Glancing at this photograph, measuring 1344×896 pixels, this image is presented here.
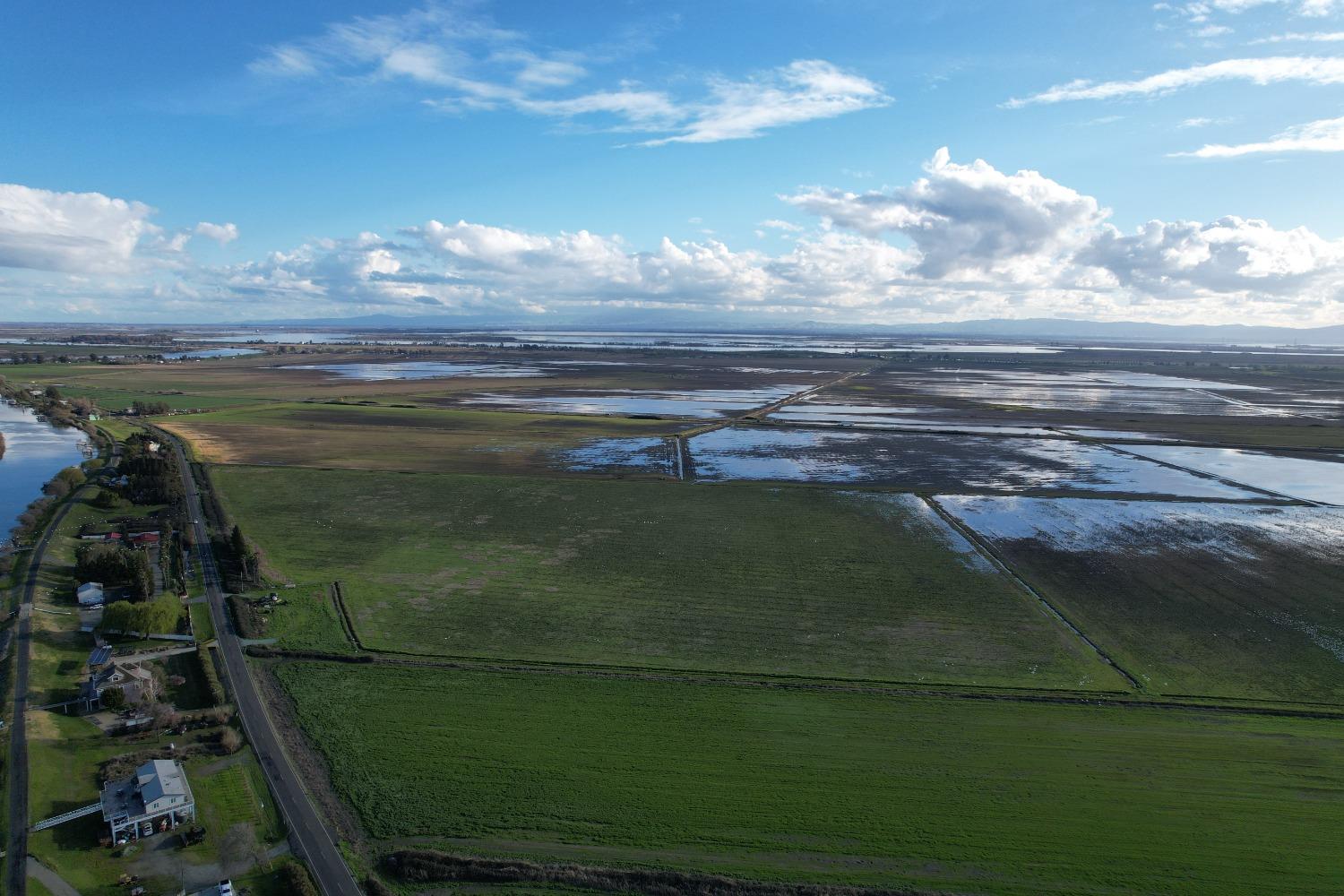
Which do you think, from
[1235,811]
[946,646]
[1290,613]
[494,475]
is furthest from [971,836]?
[494,475]

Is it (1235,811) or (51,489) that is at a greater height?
(51,489)

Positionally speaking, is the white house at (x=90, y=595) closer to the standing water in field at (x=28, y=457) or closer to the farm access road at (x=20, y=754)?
the farm access road at (x=20, y=754)

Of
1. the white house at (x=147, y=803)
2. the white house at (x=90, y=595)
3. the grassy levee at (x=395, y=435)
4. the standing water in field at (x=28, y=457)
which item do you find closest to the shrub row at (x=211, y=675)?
the white house at (x=147, y=803)

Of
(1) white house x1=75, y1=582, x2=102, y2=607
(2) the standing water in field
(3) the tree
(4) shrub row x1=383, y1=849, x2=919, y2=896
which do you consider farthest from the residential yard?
(2) the standing water in field

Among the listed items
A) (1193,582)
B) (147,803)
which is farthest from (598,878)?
(1193,582)

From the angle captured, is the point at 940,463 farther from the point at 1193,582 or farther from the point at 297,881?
the point at 297,881

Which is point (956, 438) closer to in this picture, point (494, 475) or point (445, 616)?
point (494, 475)
